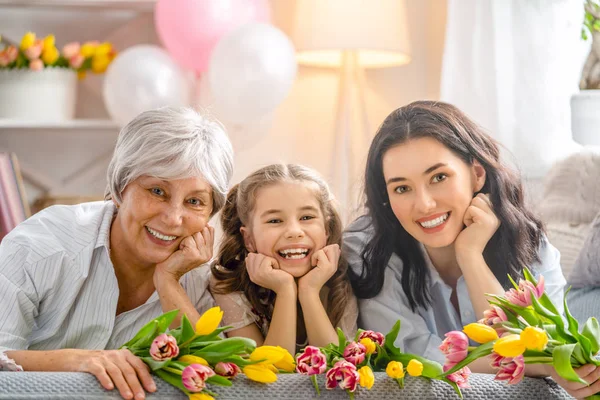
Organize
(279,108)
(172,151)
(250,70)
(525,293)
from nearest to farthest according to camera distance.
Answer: (525,293), (172,151), (250,70), (279,108)

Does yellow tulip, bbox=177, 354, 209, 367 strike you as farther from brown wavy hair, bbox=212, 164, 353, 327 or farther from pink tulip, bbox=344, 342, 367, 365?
brown wavy hair, bbox=212, 164, 353, 327

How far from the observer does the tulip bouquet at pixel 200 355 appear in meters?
1.14

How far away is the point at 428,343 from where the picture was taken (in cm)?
165

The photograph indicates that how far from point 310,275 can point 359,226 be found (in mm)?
235

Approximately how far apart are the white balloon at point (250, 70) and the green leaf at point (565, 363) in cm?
213

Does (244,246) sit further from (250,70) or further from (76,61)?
(76,61)

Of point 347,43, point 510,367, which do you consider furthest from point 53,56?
point 510,367

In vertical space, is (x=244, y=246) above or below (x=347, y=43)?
below

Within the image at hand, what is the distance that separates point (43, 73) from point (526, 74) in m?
1.88

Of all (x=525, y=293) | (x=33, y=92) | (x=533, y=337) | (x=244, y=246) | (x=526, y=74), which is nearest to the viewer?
(x=533, y=337)

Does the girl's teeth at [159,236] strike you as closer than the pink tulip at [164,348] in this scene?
No

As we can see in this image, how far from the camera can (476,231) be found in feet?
5.38

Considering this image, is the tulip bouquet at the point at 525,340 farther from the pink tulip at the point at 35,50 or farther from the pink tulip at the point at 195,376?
the pink tulip at the point at 35,50

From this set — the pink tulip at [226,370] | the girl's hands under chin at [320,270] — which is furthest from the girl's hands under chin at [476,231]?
the pink tulip at [226,370]
